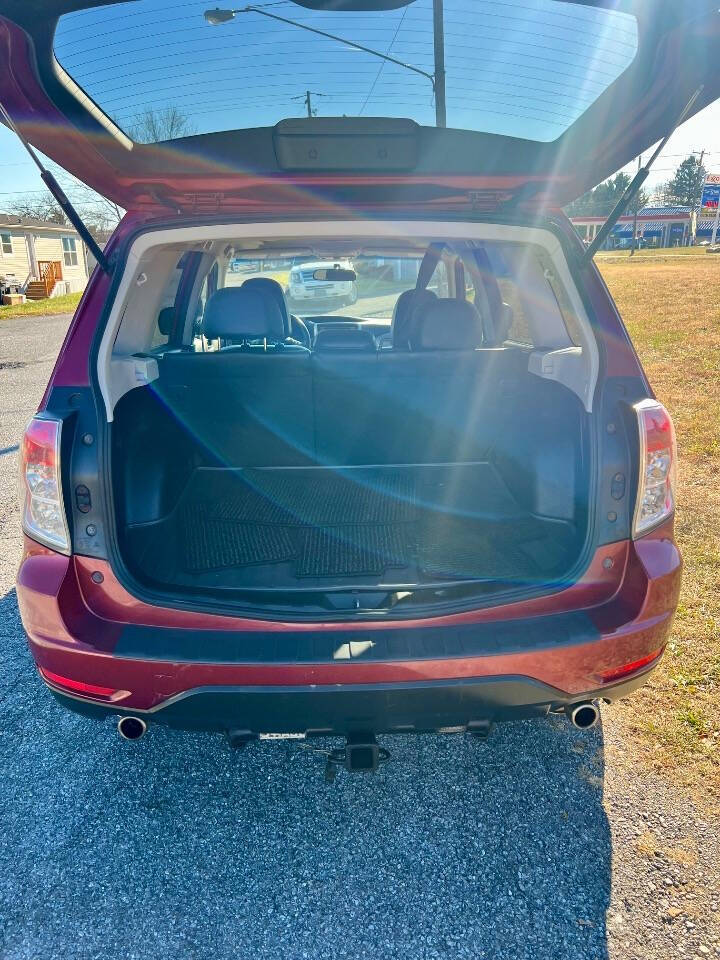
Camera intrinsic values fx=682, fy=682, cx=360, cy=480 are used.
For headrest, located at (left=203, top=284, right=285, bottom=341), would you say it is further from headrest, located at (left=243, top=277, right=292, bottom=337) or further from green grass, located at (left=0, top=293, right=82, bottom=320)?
green grass, located at (left=0, top=293, right=82, bottom=320)

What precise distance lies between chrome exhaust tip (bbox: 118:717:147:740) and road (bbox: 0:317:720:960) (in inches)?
16.7

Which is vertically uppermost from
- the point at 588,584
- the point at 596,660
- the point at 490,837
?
the point at 588,584

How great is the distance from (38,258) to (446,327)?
36780 millimetres

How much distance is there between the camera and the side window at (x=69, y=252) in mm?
36406

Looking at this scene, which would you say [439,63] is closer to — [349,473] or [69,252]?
[349,473]

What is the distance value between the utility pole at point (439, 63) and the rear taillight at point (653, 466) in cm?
105

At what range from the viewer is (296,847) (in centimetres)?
198

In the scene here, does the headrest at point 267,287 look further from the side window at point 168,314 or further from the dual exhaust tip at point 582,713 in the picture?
the dual exhaust tip at point 582,713

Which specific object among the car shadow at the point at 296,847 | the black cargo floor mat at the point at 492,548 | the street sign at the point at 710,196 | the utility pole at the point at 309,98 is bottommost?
the car shadow at the point at 296,847

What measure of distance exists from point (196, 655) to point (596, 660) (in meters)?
1.02

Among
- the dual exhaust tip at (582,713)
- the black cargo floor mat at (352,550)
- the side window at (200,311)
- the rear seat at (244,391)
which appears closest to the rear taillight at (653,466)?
the dual exhaust tip at (582,713)

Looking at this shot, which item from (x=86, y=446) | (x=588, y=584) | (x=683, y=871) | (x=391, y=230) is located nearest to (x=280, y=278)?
(x=391, y=230)

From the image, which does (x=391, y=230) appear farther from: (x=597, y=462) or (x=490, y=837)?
(x=490, y=837)

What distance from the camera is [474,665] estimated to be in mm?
1700
